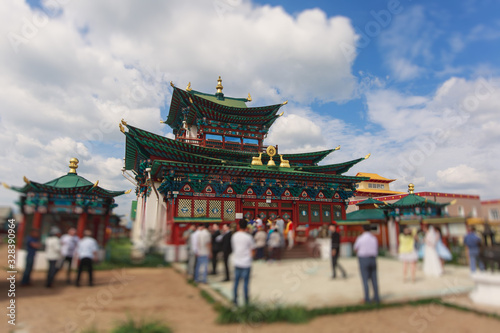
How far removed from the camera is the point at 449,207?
659cm

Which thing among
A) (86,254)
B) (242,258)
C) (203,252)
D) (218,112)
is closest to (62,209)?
(86,254)

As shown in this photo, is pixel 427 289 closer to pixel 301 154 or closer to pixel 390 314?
pixel 390 314

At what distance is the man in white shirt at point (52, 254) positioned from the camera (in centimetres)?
398

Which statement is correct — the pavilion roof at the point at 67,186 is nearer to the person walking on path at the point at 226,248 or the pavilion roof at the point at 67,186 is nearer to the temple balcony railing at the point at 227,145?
the person walking on path at the point at 226,248

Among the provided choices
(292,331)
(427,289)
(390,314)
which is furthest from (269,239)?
(427,289)

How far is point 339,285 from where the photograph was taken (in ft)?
15.9

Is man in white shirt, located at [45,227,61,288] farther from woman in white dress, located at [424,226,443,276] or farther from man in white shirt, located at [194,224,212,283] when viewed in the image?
woman in white dress, located at [424,226,443,276]

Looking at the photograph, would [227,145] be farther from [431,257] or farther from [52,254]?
[52,254]

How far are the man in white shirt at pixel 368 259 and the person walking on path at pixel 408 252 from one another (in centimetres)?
51

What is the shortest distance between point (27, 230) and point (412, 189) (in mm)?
19006

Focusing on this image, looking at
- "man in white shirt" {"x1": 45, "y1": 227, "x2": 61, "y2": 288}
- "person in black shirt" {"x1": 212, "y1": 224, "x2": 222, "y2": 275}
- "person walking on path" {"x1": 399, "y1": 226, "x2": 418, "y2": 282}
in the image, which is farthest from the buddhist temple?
"person walking on path" {"x1": 399, "y1": 226, "x2": 418, "y2": 282}

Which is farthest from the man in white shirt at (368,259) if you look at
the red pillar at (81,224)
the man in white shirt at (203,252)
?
the red pillar at (81,224)

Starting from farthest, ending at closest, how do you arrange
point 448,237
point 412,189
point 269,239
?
point 412,189 → point 269,239 → point 448,237

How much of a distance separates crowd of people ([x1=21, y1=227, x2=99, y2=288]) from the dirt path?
0.43ft
